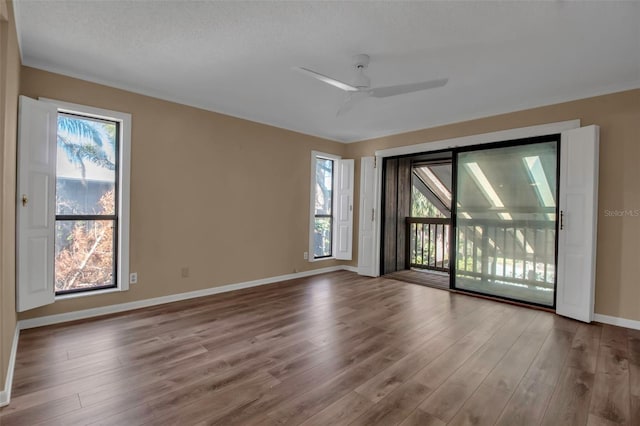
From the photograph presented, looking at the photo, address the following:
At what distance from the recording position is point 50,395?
1951 mm

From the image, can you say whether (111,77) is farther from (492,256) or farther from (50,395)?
(492,256)

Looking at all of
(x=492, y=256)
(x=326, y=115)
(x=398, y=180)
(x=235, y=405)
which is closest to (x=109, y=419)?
(x=235, y=405)

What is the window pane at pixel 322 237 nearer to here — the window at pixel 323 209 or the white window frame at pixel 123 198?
the window at pixel 323 209

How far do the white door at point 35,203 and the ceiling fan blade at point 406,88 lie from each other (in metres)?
3.07

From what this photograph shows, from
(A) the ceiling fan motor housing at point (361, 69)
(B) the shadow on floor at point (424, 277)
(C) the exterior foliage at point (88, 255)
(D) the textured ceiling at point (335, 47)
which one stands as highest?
(D) the textured ceiling at point (335, 47)

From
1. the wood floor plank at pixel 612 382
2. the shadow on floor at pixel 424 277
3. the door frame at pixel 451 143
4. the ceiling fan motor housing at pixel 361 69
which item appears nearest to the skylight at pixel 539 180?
the door frame at pixel 451 143

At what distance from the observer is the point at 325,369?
232 cm

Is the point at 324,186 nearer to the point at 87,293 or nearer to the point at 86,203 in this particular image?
the point at 86,203

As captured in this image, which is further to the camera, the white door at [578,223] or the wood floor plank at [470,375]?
the white door at [578,223]

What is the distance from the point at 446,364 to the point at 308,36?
285 cm

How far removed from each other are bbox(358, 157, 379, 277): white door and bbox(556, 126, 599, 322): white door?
2739mm

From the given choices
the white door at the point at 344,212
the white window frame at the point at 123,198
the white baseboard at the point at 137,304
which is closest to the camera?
the white baseboard at the point at 137,304

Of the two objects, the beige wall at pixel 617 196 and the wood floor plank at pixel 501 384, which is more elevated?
the beige wall at pixel 617 196

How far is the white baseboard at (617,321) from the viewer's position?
10.7 feet
